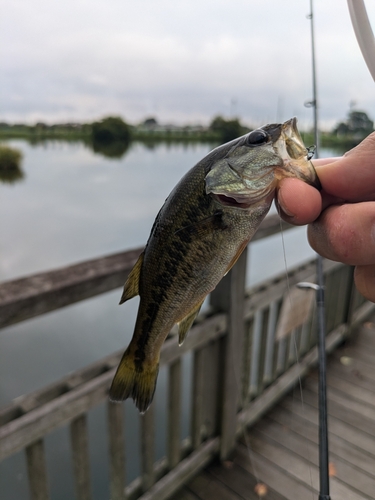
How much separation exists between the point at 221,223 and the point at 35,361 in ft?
13.1

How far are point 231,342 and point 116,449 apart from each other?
82cm

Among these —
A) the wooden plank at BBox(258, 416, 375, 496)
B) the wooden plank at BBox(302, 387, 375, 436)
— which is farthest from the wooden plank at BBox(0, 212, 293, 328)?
the wooden plank at BBox(302, 387, 375, 436)

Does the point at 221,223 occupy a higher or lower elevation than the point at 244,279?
higher

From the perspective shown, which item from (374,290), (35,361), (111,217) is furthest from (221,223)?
(111,217)

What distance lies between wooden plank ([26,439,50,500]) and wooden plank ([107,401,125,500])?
1.01 ft

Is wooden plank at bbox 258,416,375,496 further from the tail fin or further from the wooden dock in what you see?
the tail fin

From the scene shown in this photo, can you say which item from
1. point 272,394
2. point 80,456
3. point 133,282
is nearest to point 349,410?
point 272,394

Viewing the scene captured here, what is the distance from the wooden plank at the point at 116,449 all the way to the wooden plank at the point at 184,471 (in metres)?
0.27

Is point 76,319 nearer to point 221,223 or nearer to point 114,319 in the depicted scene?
point 114,319

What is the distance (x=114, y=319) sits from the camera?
15.5 ft

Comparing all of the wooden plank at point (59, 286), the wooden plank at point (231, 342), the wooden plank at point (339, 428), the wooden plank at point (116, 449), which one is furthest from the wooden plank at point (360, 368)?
the wooden plank at point (59, 286)

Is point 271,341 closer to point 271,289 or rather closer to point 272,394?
point 272,394

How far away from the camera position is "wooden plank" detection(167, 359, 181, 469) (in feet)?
6.08

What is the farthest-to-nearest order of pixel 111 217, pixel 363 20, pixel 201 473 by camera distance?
1. pixel 111 217
2. pixel 201 473
3. pixel 363 20
